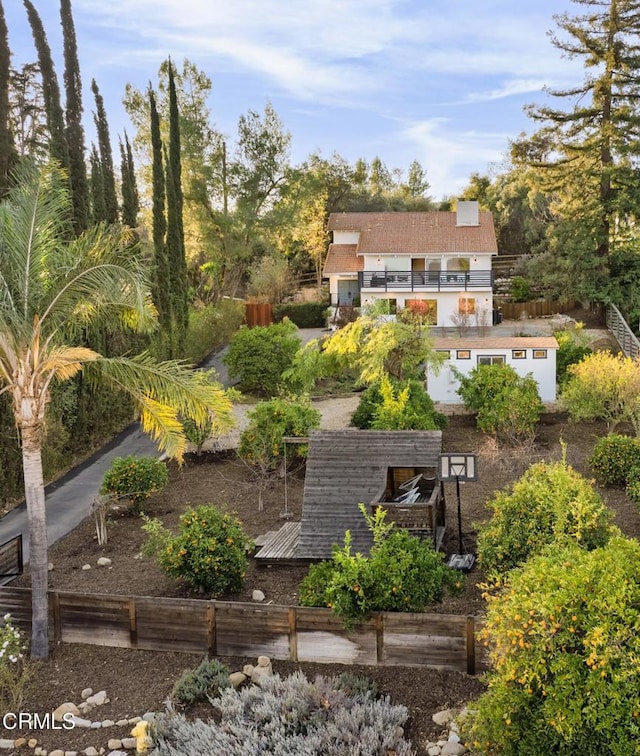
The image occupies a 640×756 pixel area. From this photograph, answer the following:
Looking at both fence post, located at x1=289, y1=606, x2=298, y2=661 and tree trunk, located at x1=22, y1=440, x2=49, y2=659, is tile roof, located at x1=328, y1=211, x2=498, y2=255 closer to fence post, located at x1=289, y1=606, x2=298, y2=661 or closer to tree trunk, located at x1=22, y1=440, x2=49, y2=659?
tree trunk, located at x1=22, y1=440, x2=49, y2=659

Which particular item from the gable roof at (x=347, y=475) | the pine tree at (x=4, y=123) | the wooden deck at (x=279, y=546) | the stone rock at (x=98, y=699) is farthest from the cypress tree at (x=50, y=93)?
the stone rock at (x=98, y=699)

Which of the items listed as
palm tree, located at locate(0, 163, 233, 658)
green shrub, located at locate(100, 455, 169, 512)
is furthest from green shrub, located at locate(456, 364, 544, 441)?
palm tree, located at locate(0, 163, 233, 658)

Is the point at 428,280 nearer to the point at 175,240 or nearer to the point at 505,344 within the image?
the point at 175,240

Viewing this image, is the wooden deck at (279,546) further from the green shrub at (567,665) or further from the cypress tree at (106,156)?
the cypress tree at (106,156)

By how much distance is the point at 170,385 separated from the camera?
11.0m

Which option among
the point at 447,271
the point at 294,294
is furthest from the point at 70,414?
the point at 294,294

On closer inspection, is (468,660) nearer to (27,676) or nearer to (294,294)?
(27,676)

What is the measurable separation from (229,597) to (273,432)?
6251 mm

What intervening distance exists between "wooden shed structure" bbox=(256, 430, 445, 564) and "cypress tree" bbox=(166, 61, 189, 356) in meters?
16.6

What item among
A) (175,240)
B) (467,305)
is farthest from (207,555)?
(467,305)

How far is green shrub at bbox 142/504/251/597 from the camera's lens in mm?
11102

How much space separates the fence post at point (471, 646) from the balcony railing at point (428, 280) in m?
28.9

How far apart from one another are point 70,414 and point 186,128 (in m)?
23.4

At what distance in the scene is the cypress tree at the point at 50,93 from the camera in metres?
20.4
